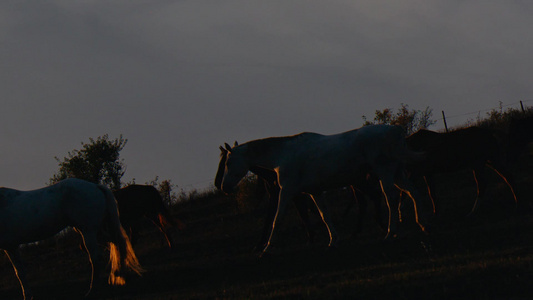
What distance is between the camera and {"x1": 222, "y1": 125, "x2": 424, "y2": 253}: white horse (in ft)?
44.7

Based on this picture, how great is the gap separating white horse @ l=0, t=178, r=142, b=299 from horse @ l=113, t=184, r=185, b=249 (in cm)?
779

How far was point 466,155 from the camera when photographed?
17781 mm

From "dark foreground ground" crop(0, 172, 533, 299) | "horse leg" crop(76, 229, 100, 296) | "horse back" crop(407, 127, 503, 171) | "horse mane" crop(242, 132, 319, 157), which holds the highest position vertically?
"horse mane" crop(242, 132, 319, 157)

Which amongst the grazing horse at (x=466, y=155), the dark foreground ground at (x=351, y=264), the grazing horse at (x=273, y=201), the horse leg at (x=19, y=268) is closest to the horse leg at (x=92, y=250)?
the dark foreground ground at (x=351, y=264)

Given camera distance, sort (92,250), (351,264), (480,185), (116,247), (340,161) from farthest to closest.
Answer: (480,185) → (340,161) → (116,247) → (92,250) → (351,264)

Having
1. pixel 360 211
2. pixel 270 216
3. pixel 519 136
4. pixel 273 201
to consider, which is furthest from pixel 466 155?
pixel 270 216

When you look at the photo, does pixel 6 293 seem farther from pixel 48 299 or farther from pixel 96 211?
pixel 96 211

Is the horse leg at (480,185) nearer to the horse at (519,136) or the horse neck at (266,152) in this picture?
the horse at (519,136)

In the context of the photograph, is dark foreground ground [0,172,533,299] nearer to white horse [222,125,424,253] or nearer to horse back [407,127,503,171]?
white horse [222,125,424,253]

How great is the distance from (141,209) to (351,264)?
10318 millimetres

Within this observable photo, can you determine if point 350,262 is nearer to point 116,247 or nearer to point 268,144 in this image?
point 268,144

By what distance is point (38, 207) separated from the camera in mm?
12500

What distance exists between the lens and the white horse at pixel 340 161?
44.7 feet

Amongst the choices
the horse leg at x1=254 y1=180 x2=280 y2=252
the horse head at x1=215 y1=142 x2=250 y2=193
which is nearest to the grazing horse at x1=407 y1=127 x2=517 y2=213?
the horse leg at x1=254 y1=180 x2=280 y2=252
